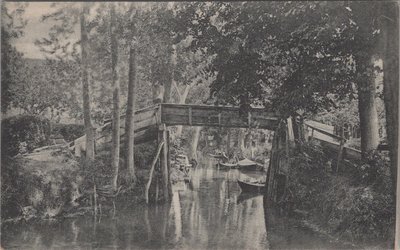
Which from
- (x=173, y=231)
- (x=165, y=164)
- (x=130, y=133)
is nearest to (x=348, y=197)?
(x=173, y=231)

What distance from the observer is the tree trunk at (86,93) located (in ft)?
19.9

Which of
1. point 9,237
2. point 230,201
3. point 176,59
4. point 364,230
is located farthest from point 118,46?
point 230,201

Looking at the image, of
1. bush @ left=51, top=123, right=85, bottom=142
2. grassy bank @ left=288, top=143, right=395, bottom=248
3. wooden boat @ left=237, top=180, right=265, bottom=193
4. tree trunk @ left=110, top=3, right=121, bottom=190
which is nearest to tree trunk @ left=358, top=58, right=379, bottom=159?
grassy bank @ left=288, top=143, right=395, bottom=248

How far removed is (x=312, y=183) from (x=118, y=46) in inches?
178

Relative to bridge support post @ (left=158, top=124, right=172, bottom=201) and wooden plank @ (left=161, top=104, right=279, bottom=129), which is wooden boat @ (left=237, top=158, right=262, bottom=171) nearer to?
bridge support post @ (left=158, top=124, right=172, bottom=201)

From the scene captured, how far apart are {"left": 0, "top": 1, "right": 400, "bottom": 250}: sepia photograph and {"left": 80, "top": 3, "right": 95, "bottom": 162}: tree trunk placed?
0.02 meters

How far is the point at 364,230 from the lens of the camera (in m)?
6.39

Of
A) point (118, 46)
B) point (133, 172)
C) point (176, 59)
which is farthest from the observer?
point (133, 172)

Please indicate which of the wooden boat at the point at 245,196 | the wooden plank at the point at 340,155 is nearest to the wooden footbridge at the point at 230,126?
the wooden plank at the point at 340,155

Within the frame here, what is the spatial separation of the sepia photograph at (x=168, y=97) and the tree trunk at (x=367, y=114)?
20 millimetres

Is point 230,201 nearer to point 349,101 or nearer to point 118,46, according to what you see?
point 349,101

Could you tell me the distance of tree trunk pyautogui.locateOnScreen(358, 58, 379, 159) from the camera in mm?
6609

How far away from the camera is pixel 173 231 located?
7.86 m

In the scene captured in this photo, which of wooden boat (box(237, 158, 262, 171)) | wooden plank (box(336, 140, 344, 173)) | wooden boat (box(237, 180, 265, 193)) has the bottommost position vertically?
wooden boat (box(237, 180, 265, 193))
